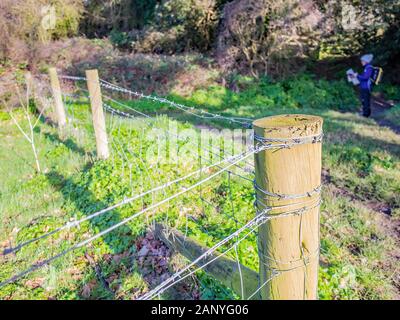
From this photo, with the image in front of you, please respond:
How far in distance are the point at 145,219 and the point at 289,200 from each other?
106 inches

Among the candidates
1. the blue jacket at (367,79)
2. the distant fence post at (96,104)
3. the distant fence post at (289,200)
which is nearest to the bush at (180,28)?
the blue jacket at (367,79)

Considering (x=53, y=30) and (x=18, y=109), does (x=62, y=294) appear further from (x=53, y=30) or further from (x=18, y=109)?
(x=53, y=30)

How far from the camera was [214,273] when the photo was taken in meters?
2.19

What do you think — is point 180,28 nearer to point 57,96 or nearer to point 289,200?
point 57,96

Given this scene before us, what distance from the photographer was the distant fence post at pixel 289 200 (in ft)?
4.95

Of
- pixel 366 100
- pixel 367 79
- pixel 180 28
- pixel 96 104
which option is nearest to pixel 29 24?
pixel 180 28

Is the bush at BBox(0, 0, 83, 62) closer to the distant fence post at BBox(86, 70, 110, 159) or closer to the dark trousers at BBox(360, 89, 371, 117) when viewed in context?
the distant fence post at BBox(86, 70, 110, 159)

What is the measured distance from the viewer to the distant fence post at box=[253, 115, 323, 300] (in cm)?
151

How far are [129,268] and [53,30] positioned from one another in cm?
1467

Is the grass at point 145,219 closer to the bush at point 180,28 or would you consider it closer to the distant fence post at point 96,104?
the distant fence post at point 96,104

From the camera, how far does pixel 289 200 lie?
1.55m

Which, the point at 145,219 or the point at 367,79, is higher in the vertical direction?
the point at 367,79

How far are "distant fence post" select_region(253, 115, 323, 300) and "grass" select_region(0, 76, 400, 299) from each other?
1.36m

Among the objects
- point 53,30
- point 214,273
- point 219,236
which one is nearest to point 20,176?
point 219,236
